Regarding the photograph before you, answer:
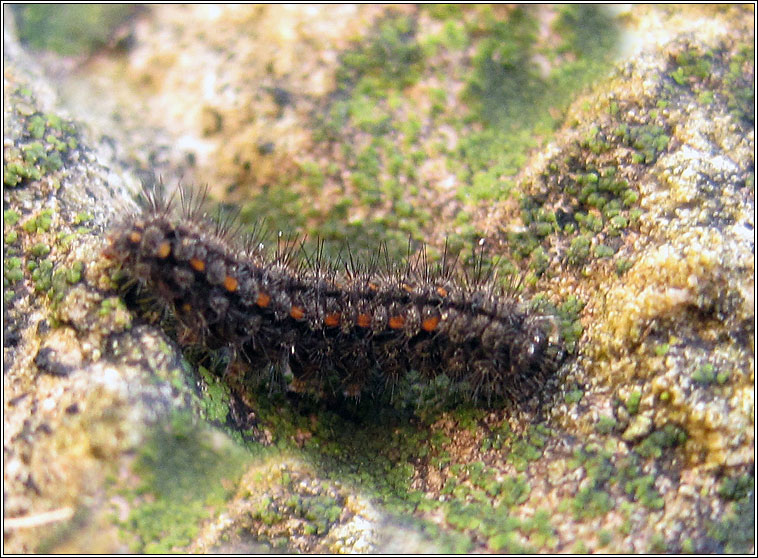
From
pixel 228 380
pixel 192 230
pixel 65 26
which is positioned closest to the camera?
pixel 192 230

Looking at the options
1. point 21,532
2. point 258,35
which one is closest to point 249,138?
point 258,35

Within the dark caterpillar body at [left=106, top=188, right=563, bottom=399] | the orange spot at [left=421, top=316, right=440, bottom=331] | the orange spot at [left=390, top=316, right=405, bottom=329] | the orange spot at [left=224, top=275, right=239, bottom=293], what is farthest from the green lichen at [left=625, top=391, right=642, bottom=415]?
the orange spot at [left=224, top=275, right=239, bottom=293]

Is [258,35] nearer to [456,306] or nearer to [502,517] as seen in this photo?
[456,306]

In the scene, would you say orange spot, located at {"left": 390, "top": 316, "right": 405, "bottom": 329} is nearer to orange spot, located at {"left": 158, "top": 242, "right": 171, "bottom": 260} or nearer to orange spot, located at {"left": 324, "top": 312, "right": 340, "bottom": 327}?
orange spot, located at {"left": 324, "top": 312, "right": 340, "bottom": 327}

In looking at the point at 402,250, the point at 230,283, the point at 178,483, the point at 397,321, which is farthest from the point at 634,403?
the point at 178,483

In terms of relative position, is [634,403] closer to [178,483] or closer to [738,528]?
[738,528]

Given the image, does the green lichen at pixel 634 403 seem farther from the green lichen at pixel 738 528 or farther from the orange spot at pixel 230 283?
the orange spot at pixel 230 283

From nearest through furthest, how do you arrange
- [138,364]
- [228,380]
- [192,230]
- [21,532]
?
[21,532], [138,364], [192,230], [228,380]

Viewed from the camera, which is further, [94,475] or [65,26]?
[65,26]
